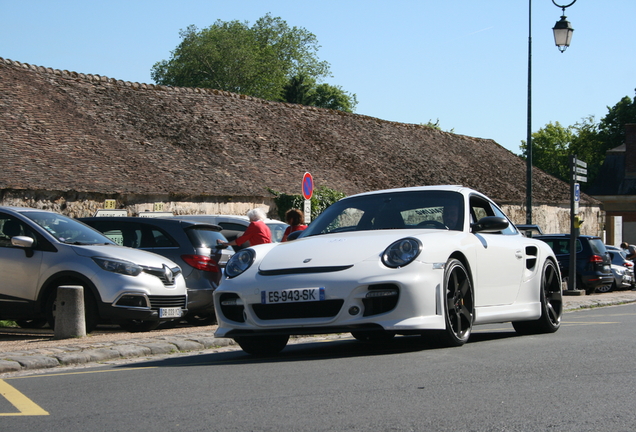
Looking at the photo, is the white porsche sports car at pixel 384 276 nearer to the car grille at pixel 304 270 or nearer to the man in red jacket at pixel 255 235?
the car grille at pixel 304 270

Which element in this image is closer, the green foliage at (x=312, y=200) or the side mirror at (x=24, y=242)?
the side mirror at (x=24, y=242)

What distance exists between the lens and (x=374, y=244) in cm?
755

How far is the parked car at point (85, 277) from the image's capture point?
11.2m

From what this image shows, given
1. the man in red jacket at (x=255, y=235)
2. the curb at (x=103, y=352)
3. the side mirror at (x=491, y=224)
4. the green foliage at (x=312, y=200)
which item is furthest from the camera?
the green foliage at (x=312, y=200)

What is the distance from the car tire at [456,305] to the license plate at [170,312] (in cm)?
A: 488

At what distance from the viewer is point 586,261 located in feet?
76.5

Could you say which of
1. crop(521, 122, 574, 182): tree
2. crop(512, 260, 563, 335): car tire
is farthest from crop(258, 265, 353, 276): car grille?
crop(521, 122, 574, 182): tree

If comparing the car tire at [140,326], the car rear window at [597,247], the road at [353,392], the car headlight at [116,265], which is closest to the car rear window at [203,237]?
the car tire at [140,326]

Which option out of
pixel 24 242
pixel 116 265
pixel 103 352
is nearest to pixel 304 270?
pixel 103 352

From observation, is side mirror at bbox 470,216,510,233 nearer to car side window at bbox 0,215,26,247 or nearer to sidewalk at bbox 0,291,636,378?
sidewalk at bbox 0,291,636,378

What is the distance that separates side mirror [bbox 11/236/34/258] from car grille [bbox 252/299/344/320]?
5116mm

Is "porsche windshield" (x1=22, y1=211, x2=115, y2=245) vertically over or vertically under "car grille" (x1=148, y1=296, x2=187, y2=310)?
over

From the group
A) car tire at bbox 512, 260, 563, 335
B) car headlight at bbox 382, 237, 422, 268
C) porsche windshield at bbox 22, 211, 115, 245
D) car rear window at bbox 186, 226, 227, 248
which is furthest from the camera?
car rear window at bbox 186, 226, 227, 248

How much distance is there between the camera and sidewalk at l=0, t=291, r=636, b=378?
27.1ft
